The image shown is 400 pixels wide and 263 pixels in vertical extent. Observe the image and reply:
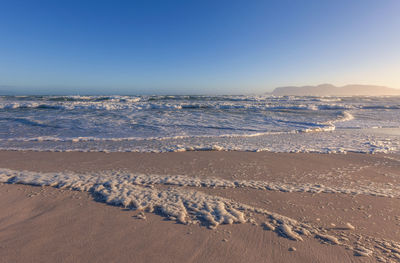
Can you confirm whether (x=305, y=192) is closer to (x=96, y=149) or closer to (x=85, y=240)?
(x=85, y=240)

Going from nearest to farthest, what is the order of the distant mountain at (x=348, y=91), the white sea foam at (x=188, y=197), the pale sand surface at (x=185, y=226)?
1. the pale sand surface at (x=185, y=226)
2. the white sea foam at (x=188, y=197)
3. the distant mountain at (x=348, y=91)

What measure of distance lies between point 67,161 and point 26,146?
2.47 meters

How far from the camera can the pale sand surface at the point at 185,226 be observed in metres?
1.91

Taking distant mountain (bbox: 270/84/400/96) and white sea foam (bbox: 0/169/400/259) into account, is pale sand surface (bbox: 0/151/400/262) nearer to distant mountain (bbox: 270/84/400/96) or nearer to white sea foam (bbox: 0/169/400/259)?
white sea foam (bbox: 0/169/400/259)

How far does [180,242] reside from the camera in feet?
6.84

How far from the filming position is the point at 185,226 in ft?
7.61

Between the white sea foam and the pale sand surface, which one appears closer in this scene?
the pale sand surface

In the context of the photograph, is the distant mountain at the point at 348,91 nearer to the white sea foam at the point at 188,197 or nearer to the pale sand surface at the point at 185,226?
the pale sand surface at the point at 185,226

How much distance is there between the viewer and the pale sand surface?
6.28ft

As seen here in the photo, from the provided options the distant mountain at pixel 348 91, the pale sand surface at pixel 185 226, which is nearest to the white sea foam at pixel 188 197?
the pale sand surface at pixel 185 226

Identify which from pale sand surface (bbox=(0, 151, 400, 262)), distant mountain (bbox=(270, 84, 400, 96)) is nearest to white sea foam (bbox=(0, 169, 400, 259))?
pale sand surface (bbox=(0, 151, 400, 262))

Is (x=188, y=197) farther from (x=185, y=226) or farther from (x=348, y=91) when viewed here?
(x=348, y=91)

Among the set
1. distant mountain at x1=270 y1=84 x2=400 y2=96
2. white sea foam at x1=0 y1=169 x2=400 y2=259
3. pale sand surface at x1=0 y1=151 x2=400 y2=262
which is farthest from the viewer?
distant mountain at x1=270 y1=84 x2=400 y2=96

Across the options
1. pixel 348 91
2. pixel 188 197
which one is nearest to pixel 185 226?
pixel 188 197
